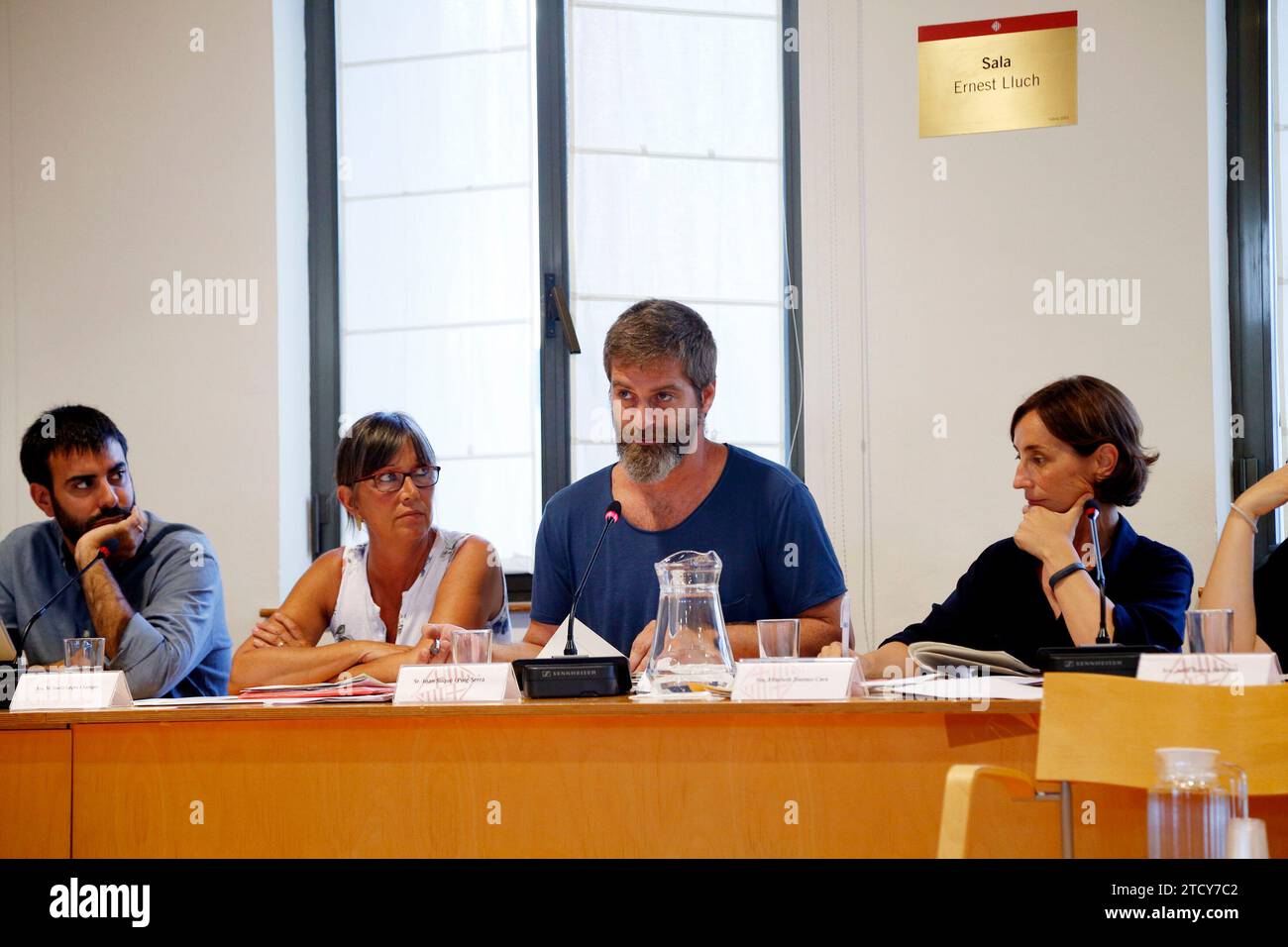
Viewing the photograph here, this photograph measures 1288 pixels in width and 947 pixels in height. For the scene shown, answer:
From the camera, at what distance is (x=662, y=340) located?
2420 millimetres

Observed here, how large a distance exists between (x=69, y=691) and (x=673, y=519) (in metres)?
1.16

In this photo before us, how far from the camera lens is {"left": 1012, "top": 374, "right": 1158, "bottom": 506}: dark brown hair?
7.74 ft

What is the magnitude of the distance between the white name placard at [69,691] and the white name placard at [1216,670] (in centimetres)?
139

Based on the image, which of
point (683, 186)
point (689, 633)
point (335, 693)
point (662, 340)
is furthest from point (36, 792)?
point (683, 186)

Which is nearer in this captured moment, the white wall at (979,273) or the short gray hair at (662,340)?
the short gray hair at (662,340)

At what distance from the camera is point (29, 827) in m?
1.67

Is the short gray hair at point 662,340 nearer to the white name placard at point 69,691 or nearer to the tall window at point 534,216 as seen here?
the white name placard at point 69,691

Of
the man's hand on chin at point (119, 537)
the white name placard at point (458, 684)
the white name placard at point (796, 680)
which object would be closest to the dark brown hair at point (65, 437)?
the man's hand on chin at point (119, 537)

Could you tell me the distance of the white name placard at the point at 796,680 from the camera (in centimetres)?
161

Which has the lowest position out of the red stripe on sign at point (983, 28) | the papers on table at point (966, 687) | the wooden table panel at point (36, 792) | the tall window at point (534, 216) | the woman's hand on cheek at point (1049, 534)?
the wooden table panel at point (36, 792)

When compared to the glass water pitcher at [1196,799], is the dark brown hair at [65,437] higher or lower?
higher

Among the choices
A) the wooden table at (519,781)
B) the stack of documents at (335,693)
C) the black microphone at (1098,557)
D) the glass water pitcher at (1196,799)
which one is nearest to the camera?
the glass water pitcher at (1196,799)

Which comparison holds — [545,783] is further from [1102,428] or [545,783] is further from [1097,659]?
[1102,428]
